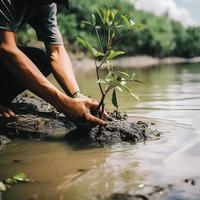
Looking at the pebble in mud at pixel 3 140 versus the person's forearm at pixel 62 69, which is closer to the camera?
the pebble in mud at pixel 3 140

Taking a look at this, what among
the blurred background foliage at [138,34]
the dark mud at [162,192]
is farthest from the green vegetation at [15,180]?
the blurred background foliage at [138,34]

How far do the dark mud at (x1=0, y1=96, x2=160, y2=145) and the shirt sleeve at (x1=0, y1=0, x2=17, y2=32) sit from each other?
0.81m

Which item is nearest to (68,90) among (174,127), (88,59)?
(174,127)

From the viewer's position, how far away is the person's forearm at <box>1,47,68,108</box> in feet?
10.2

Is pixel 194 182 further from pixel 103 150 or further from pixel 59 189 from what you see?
pixel 103 150

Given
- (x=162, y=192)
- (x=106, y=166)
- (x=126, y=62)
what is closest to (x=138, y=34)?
(x=126, y=62)

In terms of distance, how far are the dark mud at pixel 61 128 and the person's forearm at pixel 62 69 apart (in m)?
0.33

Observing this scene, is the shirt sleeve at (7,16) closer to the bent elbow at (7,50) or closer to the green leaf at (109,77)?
the bent elbow at (7,50)

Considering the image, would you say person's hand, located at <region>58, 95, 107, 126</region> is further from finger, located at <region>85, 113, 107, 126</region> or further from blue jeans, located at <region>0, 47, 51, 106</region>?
blue jeans, located at <region>0, 47, 51, 106</region>

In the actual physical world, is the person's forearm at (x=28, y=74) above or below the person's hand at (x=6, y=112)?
above

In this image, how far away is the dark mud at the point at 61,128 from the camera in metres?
3.36

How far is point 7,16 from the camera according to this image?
3.12 metres

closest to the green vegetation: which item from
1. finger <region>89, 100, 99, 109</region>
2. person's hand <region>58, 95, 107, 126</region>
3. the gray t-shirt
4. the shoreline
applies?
person's hand <region>58, 95, 107, 126</region>

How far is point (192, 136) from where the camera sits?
11.3 feet
